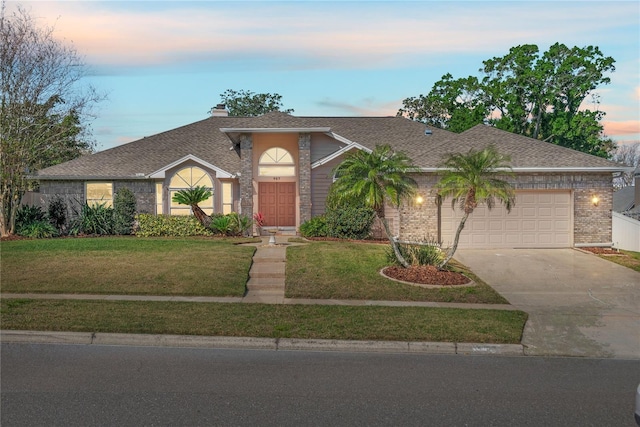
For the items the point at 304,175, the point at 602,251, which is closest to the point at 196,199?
the point at 304,175

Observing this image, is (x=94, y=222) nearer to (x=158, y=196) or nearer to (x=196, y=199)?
(x=158, y=196)

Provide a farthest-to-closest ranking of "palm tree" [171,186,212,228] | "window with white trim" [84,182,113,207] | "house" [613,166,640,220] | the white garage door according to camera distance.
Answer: "house" [613,166,640,220], "window with white trim" [84,182,113,207], "palm tree" [171,186,212,228], the white garage door

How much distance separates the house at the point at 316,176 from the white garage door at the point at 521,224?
37 millimetres

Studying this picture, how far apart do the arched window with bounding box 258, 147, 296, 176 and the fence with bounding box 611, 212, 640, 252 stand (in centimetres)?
1324

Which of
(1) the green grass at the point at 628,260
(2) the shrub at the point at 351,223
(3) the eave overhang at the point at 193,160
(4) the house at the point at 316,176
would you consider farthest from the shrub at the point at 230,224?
(1) the green grass at the point at 628,260

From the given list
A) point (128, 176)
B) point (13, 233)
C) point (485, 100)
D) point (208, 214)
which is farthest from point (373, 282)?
point (485, 100)

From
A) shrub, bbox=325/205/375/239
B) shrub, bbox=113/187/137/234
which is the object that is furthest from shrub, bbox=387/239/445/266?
shrub, bbox=113/187/137/234

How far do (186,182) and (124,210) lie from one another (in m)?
2.84

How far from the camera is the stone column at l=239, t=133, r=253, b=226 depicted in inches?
926

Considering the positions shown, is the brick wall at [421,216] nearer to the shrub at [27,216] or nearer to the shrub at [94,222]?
the shrub at [94,222]

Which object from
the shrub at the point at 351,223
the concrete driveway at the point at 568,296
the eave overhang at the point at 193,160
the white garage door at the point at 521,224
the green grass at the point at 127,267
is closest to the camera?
the concrete driveway at the point at 568,296

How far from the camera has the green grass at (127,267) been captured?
12914mm

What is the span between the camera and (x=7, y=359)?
8016mm

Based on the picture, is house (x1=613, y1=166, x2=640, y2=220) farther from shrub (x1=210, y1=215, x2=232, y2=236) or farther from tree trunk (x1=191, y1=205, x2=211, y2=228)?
tree trunk (x1=191, y1=205, x2=211, y2=228)
